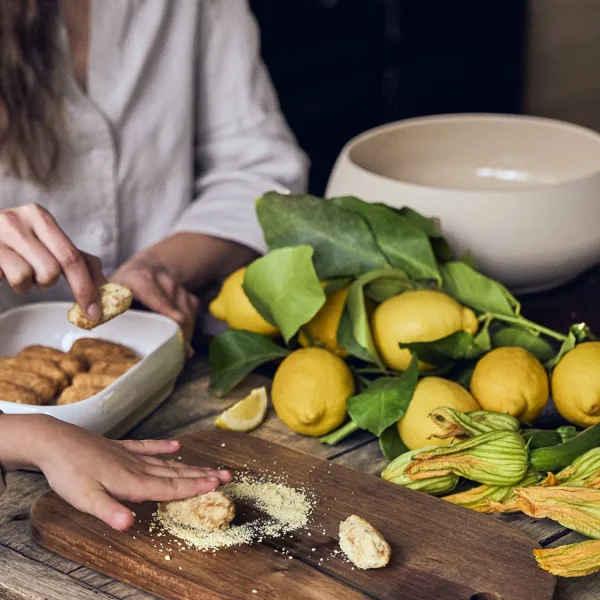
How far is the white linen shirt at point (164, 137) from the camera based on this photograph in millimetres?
1247

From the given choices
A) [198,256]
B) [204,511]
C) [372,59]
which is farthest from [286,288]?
[372,59]

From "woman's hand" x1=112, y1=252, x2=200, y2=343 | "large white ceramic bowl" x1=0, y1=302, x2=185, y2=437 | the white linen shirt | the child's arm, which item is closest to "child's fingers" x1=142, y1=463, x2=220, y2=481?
the child's arm

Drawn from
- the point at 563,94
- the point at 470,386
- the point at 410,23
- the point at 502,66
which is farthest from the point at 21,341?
the point at 563,94

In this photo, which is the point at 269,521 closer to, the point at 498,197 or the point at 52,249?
the point at 52,249

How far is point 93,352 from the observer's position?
94 centimetres

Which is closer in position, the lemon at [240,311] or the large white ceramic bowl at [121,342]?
the large white ceramic bowl at [121,342]

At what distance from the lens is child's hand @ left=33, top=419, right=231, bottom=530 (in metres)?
0.70

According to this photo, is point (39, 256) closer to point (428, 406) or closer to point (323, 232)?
point (323, 232)

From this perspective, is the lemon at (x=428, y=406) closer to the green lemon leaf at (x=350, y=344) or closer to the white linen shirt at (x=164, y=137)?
the green lemon leaf at (x=350, y=344)

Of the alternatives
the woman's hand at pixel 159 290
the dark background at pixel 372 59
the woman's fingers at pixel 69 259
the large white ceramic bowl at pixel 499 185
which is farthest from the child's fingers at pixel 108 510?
the dark background at pixel 372 59

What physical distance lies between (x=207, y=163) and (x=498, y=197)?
0.56m

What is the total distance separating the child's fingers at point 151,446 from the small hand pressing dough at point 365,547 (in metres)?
0.17

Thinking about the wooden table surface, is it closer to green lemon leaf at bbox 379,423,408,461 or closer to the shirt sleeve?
green lemon leaf at bbox 379,423,408,461

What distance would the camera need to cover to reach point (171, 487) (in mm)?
723
